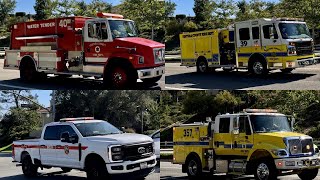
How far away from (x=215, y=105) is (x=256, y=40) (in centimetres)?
926

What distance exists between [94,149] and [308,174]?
20.6ft

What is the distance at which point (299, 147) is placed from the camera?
39.5 ft

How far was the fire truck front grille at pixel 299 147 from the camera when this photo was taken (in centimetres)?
1192

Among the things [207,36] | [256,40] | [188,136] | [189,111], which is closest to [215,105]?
[189,111]

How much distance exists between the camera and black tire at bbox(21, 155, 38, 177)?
13773mm

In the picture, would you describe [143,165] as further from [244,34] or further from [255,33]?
[244,34]

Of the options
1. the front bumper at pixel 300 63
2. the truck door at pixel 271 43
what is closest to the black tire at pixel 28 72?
the truck door at pixel 271 43

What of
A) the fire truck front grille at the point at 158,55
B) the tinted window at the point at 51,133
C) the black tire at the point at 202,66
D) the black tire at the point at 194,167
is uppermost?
the black tire at the point at 202,66

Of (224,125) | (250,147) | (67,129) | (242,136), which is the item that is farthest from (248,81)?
(67,129)

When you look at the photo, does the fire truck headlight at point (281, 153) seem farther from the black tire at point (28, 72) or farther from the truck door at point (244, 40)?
the black tire at point (28, 72)

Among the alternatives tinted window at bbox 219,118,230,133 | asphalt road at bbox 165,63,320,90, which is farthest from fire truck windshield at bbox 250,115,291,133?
asphalt road at bbox 165,63,320,90

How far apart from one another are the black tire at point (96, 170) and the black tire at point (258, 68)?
983 centimetres

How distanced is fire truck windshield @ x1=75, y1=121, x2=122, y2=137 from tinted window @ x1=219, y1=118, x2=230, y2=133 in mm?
3834

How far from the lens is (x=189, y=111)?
→ 27.9 meters
